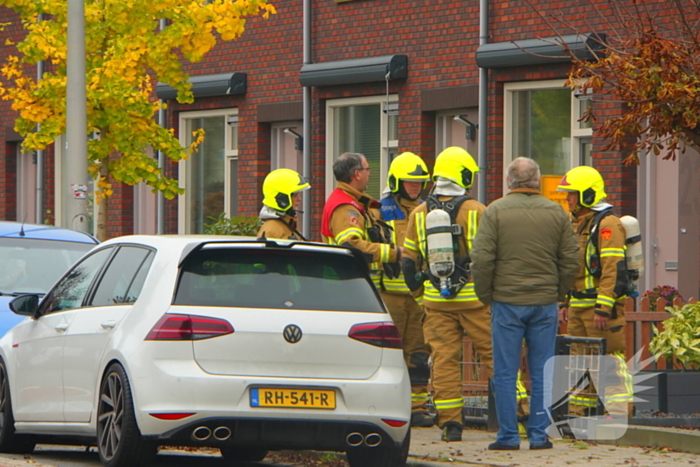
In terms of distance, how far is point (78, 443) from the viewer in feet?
32.0

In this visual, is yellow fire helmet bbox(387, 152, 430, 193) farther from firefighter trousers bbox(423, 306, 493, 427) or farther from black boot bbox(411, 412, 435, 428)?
black boot bbox(411, 412, 435, 428)

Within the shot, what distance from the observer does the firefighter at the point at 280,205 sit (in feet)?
34.8

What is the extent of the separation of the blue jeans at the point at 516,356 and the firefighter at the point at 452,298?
0.55m

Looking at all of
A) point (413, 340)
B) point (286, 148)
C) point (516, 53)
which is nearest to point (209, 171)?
point (286, 148)

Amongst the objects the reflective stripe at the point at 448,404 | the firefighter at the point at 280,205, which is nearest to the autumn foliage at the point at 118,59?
the firefighter at the point at 280,205

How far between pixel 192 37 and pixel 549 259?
9.25 meters

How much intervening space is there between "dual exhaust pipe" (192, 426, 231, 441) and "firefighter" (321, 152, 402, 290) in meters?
2.61

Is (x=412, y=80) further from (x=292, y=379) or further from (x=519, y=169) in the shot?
(x=292, y=379)

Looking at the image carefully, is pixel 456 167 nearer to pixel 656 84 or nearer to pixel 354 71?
pixel 656 84

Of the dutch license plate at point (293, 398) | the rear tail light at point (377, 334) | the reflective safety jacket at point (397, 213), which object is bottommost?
the dutch license plate at point (293, 398)

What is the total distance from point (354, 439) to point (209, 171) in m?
14.7

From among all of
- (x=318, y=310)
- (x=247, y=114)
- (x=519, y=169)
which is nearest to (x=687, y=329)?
(x=519, y=169)

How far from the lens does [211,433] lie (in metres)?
7.76

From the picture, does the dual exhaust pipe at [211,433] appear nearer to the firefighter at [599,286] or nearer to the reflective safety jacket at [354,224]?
the reflective safety jacket at [354,224]
